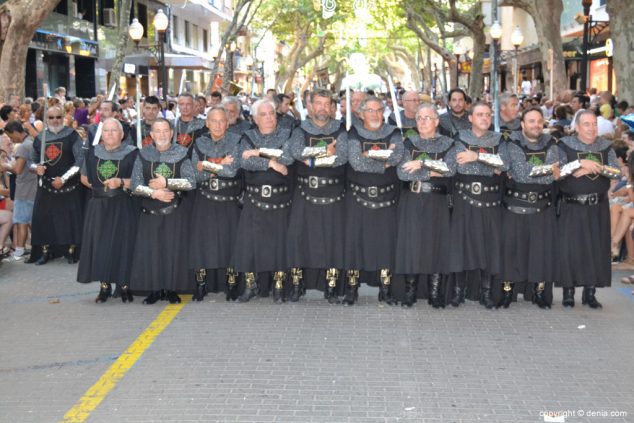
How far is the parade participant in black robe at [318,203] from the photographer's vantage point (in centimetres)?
803

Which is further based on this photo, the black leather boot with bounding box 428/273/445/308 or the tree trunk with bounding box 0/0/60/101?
the tree trunk with bounding box 0/0/60/101

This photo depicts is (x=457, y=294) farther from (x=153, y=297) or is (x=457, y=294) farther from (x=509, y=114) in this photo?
(x=153, y=297)

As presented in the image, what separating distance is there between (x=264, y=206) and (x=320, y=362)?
2.16 metres

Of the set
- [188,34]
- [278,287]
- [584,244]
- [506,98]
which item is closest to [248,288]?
[278,287]

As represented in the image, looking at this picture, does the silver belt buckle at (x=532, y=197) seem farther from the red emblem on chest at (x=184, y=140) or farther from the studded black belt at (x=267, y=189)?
the red emblem on chest at (x=184, y=140)

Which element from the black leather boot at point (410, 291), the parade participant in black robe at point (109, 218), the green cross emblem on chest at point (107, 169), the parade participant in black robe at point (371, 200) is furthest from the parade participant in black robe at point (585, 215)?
the green cross emblem on chest at point (107, 169)

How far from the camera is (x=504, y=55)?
46219mm

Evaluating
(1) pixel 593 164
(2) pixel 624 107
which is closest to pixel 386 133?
(1) pixel 593 164

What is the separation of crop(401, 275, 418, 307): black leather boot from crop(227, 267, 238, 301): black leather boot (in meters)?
1.71

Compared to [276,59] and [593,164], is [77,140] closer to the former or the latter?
[593,164]

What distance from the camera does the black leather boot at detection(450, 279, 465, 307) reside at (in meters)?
8.26

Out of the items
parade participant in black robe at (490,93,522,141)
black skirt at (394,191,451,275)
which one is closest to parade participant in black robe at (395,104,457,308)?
black skirt at (394,191,451,275)

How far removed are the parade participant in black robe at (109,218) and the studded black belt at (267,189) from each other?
1.26 m

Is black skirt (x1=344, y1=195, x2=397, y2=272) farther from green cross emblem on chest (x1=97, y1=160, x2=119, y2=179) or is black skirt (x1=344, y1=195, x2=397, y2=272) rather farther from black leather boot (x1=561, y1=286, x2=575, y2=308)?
green cross emblem on chest (x1=97, y1=160, x2=119, y2=179)
